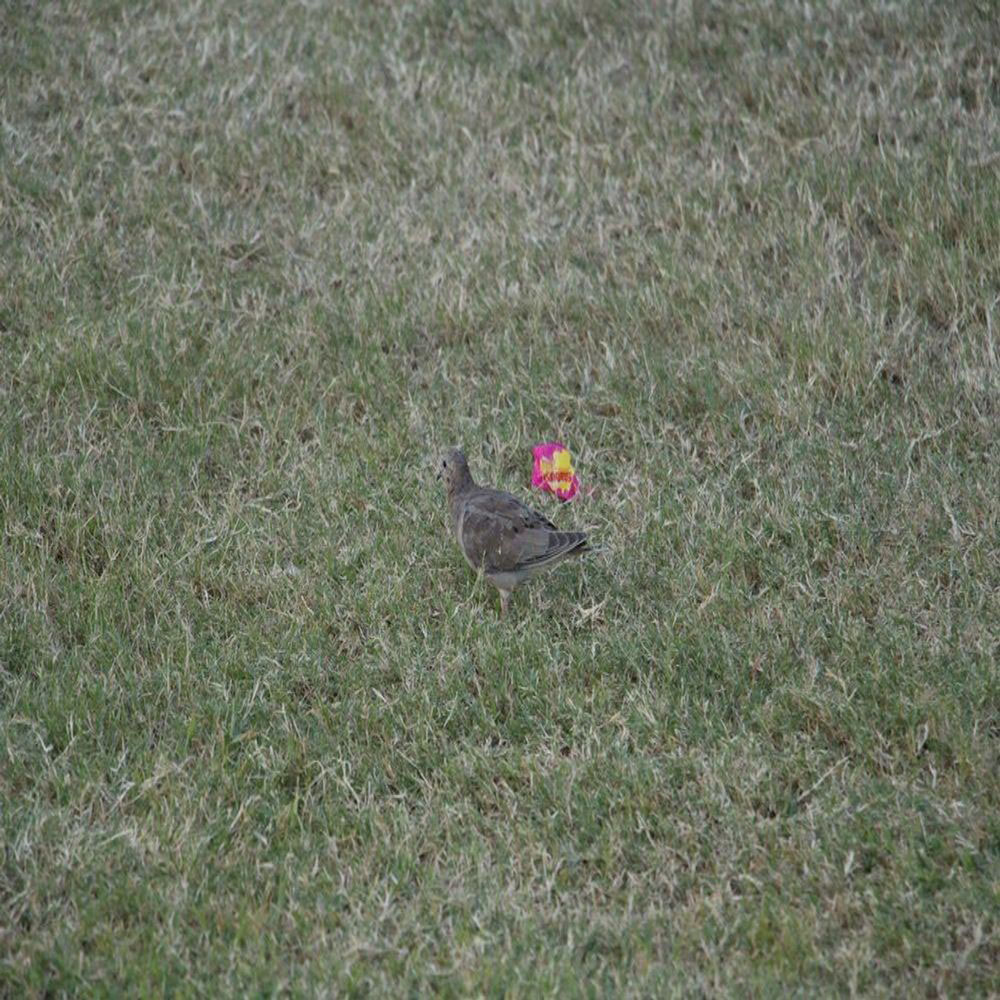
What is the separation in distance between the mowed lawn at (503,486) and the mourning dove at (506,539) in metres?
0.20

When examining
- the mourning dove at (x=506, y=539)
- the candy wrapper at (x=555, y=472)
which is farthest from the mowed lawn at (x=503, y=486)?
the mourning dove at (x=506, y=539)

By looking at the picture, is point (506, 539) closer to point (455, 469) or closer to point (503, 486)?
point (455, 469)

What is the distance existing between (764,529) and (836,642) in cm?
83

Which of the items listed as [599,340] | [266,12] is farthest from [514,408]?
[266,12]

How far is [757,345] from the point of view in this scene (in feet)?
22.5

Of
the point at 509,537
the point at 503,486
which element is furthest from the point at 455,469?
the point at 509,537

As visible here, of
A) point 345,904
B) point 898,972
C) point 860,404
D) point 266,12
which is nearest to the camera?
point 898,972

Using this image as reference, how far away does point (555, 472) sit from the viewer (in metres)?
6.28

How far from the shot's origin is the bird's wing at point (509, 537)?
17.6 ft

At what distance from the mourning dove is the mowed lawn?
20cm

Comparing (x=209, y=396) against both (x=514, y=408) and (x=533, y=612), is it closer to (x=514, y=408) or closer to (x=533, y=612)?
(x=514, y=408)

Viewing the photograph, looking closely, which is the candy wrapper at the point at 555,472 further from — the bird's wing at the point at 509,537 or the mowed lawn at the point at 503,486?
the bird's wing at the point at 509,537

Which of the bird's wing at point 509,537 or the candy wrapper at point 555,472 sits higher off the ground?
the bird's wing at point 509,537

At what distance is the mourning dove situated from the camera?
17.6 ft
